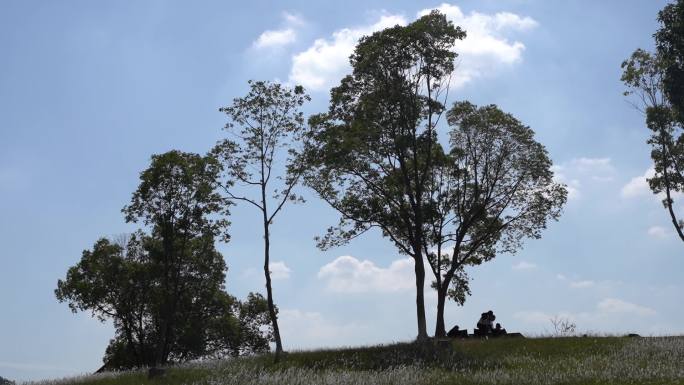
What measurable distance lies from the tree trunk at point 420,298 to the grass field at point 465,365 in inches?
39.4

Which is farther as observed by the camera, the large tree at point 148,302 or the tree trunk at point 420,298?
the large tree at point 148,302

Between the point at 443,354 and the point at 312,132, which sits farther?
the point at 312,132

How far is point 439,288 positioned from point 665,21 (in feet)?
66.9

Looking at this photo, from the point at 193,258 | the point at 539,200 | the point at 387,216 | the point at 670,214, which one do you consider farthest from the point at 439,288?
the point at 193,258

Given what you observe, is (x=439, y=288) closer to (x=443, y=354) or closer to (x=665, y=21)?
(x=443, y=354)

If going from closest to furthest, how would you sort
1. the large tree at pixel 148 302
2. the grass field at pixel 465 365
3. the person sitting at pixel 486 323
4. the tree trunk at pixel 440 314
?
the grass field at pixel 465 365, the tree trunk at pixel 440 314, the person sitting at pixel 486 323, the large tree at pixel 148 302

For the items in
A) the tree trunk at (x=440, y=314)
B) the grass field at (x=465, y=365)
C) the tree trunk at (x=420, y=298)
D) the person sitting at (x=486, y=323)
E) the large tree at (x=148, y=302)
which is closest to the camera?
the grass field at (x=465, y=365)

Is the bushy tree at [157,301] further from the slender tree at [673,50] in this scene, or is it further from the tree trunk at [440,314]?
the slender tree at [673,50]

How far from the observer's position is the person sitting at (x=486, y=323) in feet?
125

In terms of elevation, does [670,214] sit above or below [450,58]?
A: below

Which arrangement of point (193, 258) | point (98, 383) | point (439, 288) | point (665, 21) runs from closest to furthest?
1. point (98, 383)
2. point (665, 21)
3. point (439, 288)
4. point (193, 258)

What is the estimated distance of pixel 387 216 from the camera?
39.0m

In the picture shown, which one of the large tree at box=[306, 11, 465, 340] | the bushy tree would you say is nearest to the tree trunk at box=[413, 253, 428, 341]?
the large tree at box=[306, 11, 465, 340]

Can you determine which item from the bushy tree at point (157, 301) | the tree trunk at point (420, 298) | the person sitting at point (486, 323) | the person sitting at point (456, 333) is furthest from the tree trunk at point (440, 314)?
the bushy tree at point (157, 301)
